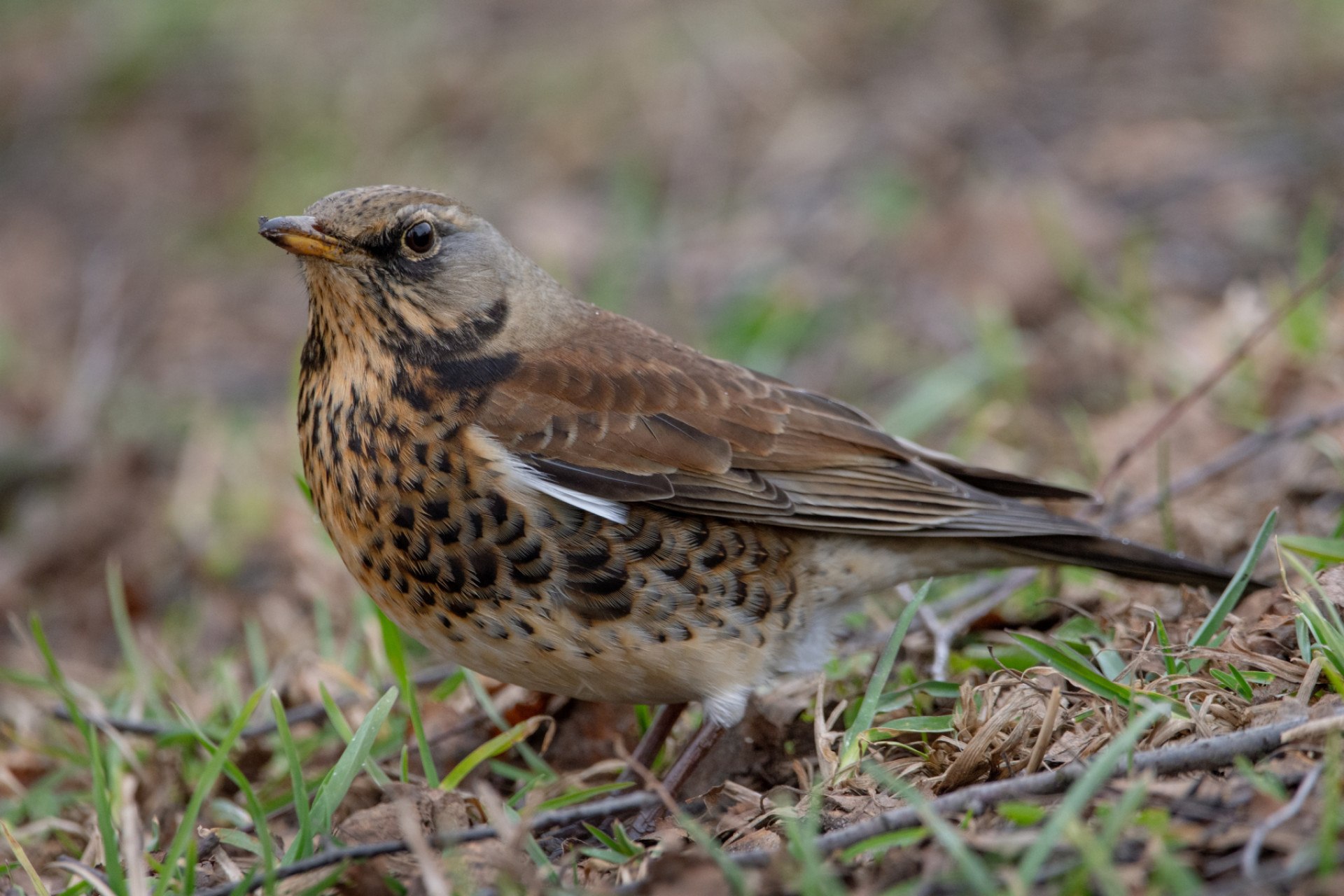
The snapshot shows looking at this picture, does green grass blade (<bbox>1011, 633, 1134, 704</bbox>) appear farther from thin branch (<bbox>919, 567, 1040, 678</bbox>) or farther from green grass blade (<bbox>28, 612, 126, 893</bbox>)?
green grass blade (<bbox>28, 612, 126, 893</bbox>)

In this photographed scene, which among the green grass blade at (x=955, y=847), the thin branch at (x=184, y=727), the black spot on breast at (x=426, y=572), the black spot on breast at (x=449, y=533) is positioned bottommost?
the thin branch at (x=184, y=727)

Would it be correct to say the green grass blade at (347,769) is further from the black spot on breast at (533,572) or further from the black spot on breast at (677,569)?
the black spot on breast at (677,569)

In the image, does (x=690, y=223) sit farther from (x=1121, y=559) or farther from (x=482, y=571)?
(x=482, y=571)

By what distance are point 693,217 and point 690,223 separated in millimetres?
87

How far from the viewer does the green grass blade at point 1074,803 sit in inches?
103

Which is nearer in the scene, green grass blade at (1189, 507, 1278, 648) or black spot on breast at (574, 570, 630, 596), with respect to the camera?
green grass blade at (1189, 507, 1278, 648)

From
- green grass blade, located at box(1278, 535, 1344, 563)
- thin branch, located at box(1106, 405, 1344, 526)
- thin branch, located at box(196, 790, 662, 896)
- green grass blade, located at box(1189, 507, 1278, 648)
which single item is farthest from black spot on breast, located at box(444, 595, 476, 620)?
thin branch, located at box(1106, 405, 1344, 526)

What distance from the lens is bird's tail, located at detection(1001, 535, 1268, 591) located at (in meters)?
4.29

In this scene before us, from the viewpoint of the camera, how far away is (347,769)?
3596 mm

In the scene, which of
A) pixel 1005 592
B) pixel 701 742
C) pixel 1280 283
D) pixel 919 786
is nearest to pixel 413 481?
pixel 701 742

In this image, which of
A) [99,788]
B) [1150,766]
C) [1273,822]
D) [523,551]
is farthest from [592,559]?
[1273,822]

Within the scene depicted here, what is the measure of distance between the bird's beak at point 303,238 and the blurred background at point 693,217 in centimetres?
204

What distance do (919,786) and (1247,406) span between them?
A: 315 cm

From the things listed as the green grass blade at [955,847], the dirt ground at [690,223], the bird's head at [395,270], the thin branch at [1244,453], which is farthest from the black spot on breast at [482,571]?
the thin branch at [1244,453]
